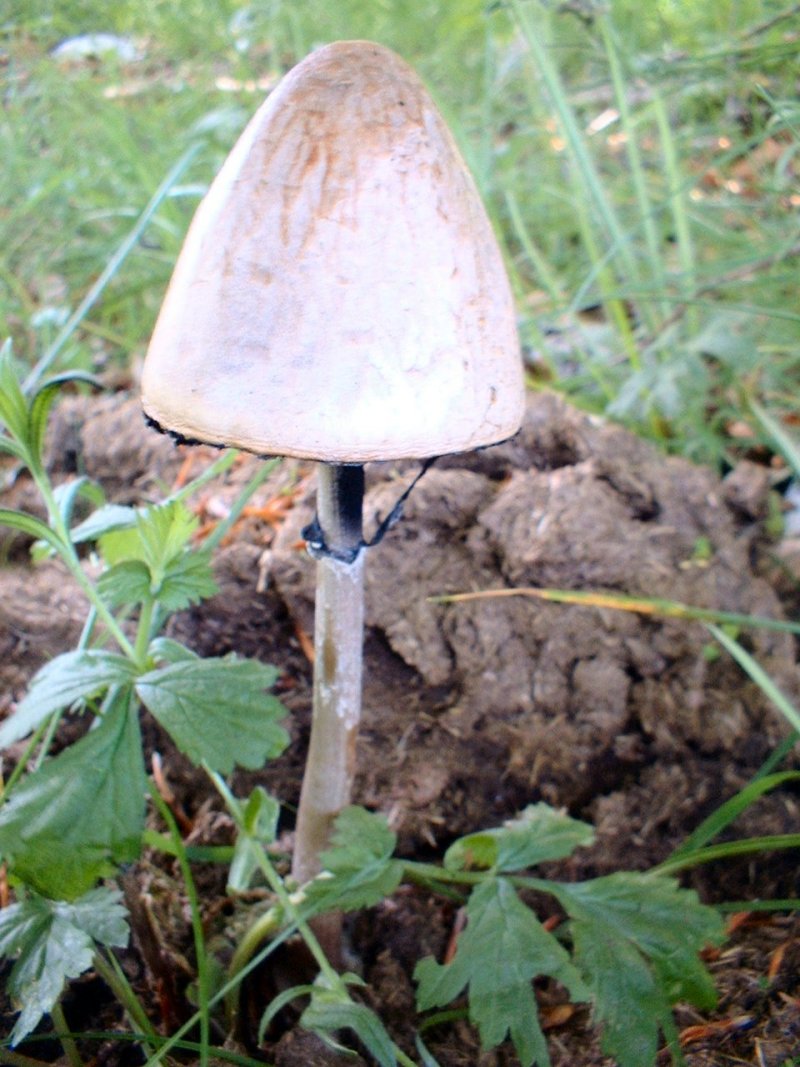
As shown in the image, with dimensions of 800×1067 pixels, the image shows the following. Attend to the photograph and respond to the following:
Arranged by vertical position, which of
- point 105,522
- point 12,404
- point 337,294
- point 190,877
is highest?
point 337,294

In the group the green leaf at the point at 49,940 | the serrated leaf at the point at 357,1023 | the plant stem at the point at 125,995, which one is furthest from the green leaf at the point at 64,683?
the serrated leaf at the point at 357,1023

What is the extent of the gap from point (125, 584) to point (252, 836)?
43cm

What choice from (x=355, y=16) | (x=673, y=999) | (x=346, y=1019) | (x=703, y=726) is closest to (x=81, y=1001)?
(x=346, y=1019)

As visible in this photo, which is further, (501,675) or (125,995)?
(501,675)

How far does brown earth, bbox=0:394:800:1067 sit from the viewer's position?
4.84 ft

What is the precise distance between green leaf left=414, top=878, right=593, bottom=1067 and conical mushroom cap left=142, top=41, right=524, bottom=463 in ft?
2.06

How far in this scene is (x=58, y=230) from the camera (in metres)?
2.84

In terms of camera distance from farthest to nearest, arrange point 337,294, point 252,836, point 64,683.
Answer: point 252,836, point 64,683, point 337,294

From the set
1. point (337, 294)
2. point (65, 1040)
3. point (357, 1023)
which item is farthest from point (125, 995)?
point (337, 294)

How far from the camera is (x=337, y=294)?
2.81ft

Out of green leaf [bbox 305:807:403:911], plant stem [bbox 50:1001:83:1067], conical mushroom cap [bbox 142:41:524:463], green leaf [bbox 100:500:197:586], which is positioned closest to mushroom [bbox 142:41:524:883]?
conical mushroom cap [bbox 142:41:524:463]

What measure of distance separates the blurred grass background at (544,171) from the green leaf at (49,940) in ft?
5.24

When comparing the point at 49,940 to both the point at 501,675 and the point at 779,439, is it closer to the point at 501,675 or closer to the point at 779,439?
the point at 501,675

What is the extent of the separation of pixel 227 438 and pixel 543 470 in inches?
45.3
